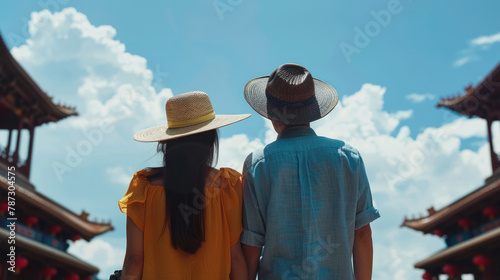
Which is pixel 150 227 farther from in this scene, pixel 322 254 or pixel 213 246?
pixel 322 254

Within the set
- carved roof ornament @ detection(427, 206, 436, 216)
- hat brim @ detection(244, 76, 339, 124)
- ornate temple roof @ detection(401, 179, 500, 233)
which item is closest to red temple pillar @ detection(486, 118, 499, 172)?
ornate temple roof @ detection(401, 179, 500, 233)

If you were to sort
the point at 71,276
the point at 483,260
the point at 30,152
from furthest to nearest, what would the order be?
the point at 30,152 → the point at 71,276 → the point at 483,260

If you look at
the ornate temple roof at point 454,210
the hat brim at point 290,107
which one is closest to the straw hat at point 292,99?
the hat brim at point 290,107

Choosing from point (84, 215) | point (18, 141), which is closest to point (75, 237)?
point (84, 215)

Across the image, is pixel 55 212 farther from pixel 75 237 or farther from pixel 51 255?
pixel 75 237

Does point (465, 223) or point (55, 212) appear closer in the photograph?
point (55, 212)

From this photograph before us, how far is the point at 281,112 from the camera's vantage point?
6.88ft

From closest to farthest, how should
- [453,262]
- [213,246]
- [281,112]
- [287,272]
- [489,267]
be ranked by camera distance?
[287,272] < [213,246] < [281,112] < [489,267] < [453,262]

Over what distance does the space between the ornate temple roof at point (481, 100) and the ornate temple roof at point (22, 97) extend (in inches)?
465

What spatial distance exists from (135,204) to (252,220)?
0.46 metres

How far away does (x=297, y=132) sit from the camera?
2047 mm

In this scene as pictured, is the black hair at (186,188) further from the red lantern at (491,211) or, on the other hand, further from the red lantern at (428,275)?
the red lantern at (428,275)

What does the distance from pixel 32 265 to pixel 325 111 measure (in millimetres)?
12192

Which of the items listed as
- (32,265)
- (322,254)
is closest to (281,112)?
(322,254)
